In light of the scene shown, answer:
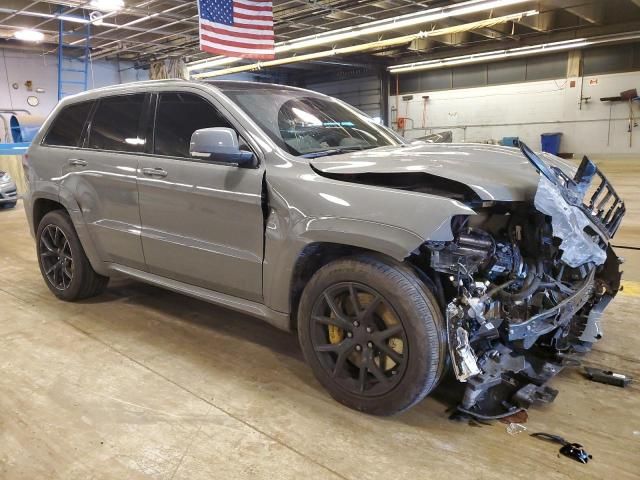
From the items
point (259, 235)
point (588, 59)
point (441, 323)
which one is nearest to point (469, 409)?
point (441, 323)

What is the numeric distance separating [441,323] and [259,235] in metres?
1.09

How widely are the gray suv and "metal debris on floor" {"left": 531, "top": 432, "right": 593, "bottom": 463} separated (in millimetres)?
169

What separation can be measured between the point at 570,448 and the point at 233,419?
158cm

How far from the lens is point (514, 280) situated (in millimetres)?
2416

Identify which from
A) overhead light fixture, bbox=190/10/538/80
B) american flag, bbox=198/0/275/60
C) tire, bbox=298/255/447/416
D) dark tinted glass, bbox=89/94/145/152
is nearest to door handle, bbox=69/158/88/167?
dark tinted glass, bbox=89/94/145/152

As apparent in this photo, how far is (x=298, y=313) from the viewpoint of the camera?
2680 millimetres

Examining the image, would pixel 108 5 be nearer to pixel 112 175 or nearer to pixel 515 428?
pixel 112 175

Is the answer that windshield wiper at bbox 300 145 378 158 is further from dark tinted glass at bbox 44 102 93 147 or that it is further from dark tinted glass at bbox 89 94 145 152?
dark tinted glass at bbox 44 102 93 147

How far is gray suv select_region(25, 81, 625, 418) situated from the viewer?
2.28m

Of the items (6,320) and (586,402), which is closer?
(586,402)

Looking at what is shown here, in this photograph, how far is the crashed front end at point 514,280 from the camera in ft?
7.41

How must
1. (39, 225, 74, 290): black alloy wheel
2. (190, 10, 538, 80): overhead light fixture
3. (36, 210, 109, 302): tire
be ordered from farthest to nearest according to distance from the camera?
(190, 10, 538, 80): overhead light fixture → (39, 225, 74, 290): black alloy wheel → (36, 210, 109, 302): tire

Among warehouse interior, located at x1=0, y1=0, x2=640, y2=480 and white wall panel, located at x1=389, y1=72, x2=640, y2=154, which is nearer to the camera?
warehouse interior, located at x1=0, y1=0, x2=640, y2=480

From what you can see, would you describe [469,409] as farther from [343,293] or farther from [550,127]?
[550,127]
